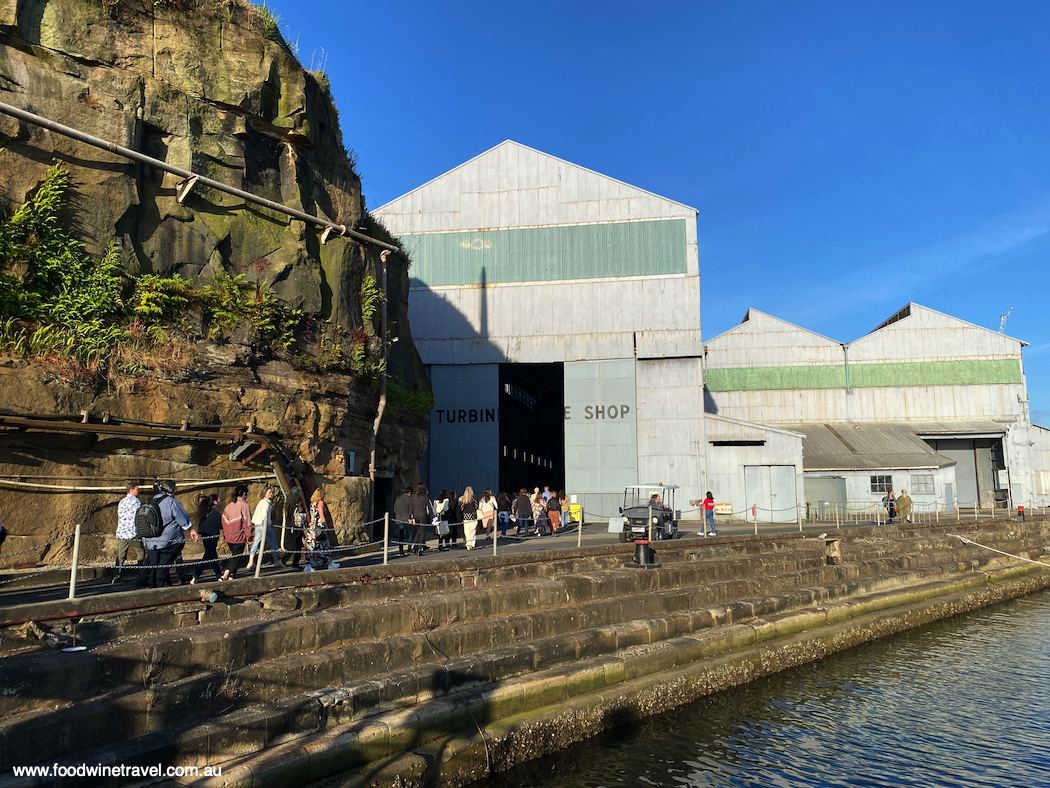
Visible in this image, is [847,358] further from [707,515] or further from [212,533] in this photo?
[212,533]

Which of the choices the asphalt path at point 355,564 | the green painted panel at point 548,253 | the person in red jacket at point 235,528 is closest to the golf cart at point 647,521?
the asphalt path at point 355,564

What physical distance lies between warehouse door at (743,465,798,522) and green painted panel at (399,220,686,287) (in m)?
10.5

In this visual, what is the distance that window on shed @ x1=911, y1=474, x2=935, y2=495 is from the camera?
118 feet

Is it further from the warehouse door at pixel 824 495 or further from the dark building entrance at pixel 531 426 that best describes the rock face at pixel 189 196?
the warehouse door at pixel 824 495

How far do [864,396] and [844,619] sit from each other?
29761mm

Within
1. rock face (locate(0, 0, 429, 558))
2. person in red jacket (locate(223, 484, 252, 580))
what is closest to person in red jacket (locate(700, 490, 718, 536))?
rock face (locate(0, 0, 429, 558))

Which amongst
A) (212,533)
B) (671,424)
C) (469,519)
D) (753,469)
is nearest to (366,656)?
(212,533)

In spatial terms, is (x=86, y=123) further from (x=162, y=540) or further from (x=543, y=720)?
(x=543, y=720)

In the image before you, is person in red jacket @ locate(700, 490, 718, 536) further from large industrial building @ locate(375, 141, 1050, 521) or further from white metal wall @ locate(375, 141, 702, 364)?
white metal wall @ locate(375, 141, 702, 364)

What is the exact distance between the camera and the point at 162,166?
573 inches

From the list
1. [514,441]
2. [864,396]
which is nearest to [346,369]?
[514,441]

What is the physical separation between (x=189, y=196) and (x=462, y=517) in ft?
37.9

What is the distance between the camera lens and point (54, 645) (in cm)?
697

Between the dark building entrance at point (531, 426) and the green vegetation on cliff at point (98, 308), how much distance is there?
63.4 ft
